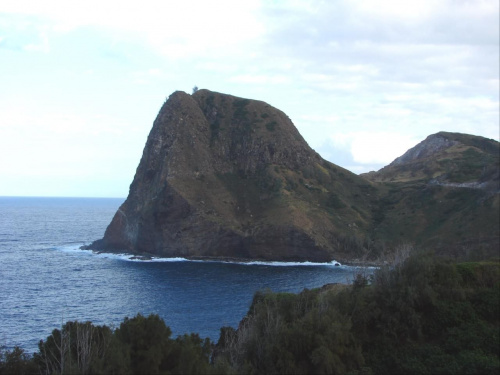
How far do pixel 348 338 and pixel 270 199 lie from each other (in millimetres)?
98998

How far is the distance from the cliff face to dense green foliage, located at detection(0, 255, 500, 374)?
253 feet

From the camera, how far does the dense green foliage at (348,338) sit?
24375 mm

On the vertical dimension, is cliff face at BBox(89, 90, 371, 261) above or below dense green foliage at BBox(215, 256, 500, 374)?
above

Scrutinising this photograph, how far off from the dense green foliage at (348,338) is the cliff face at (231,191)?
77.1 m

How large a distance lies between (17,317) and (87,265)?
132 feet

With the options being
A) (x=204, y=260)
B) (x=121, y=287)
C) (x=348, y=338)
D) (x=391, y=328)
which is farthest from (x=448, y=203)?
(x=348, y=338)

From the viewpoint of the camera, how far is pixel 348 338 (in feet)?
99.9

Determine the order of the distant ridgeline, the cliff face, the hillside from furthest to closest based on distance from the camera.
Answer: the cliff face, the distant ridgeline, the hillside

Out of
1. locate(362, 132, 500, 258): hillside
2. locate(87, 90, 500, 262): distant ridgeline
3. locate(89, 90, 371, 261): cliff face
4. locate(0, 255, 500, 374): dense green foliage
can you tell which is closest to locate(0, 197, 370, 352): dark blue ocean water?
locate(0, 255, 500, 374): dense green foliage

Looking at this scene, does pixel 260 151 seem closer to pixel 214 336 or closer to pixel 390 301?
pixel 214 336

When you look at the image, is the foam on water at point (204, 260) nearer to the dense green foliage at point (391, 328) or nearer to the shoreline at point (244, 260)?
the shoreline at point (244, 260)

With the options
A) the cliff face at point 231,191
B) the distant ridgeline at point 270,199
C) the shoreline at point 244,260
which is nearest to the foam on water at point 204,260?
the shoreline at point 244,260

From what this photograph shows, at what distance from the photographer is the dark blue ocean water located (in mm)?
59562

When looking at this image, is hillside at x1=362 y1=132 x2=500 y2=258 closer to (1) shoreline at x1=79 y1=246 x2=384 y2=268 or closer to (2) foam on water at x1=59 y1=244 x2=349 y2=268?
(1) shoreline at x1=79 y1=246 x2=384 y2=268
